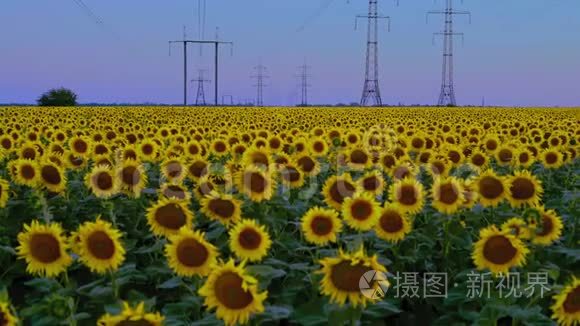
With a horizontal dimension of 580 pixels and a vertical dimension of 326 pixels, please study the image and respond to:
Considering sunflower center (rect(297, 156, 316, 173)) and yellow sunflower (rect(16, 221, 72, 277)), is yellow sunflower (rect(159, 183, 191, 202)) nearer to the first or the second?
yellow sunflower (rect(16, 221, 72, 277))

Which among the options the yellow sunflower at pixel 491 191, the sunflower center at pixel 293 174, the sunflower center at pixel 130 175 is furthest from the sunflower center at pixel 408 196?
the sunflower center at pixel 130 175

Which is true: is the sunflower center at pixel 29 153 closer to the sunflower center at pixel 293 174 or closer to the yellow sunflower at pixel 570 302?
the sunflower center at pixel 293 174

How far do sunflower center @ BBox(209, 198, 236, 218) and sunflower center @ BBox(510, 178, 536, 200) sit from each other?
7.91 feet

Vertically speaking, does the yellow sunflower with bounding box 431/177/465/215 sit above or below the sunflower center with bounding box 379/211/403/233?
above

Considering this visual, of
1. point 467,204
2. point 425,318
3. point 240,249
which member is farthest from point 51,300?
point 467,204

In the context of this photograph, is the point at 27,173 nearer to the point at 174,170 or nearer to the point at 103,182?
the point at 103,182

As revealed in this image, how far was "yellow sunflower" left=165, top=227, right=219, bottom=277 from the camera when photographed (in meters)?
4.04

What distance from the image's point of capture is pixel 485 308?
433 centimetres

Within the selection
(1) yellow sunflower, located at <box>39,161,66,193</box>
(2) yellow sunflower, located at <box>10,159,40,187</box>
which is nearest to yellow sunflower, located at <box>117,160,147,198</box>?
(1) yellow sunflower, located at <box>39,161,66,193</box>

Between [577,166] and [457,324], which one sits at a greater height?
[577,166]

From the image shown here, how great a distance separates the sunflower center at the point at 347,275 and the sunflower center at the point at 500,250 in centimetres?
127

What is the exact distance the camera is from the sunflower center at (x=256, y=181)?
591cm

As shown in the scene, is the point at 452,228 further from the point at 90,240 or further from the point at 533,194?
the point at 90,240

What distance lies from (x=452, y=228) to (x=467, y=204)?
0.82 feet
